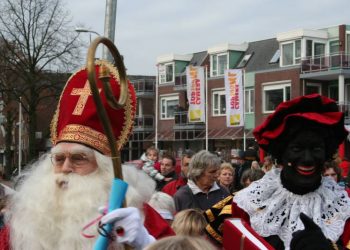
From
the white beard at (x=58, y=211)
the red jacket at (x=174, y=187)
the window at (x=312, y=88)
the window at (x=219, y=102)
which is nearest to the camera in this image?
the white beard at (x=58, y=211)

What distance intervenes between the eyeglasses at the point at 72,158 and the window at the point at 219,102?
99.4 ft

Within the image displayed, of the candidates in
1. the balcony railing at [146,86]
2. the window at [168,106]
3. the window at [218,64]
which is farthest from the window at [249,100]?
the balcony railing at [146,86]

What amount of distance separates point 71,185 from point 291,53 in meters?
28.0

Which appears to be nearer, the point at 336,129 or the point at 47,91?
the point at 336,129

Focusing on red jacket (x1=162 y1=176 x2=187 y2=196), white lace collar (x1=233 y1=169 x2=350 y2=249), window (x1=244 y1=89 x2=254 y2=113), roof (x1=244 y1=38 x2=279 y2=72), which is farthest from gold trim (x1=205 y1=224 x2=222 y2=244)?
window (x1=244 y1=89 x2=254 y2=113)

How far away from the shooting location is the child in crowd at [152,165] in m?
7.79

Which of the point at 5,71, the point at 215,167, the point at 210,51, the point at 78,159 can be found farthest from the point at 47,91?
the point at 78,159

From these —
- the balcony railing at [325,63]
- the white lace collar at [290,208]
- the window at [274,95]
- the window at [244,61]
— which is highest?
the window at [244,61]

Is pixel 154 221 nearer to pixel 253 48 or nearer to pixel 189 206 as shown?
pixel 189 206

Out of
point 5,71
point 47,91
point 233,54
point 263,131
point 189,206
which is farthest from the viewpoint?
point 233,54

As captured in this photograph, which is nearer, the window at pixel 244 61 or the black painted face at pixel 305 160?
the black painted face at pixel 305 160

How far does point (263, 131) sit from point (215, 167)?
2.98m

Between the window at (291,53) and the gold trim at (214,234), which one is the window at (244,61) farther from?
the gold trim at (214,234)

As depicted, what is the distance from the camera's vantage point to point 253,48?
1336 inches
